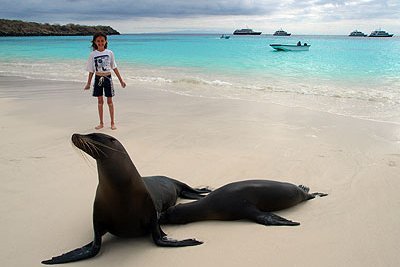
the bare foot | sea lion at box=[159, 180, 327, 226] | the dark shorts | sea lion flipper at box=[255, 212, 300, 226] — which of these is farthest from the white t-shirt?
sea lion flipper at box=[255, 212, 300, 226]

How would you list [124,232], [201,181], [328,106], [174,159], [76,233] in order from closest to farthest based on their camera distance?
[124,232]
[76,233]
[201,181]
[174,159]
[328,106]

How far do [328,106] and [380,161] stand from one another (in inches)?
177

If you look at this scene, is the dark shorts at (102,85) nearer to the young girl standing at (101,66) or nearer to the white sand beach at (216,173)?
the young girl standing at (101,66)

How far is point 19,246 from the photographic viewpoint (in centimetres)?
305

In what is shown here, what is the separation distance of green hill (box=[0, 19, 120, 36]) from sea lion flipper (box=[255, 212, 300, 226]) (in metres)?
110

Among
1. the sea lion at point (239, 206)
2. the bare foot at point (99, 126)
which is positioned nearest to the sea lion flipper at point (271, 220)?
the sea lion at point (239, 206)

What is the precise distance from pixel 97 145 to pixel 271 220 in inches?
62.2

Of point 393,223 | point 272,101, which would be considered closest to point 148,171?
point 393,223

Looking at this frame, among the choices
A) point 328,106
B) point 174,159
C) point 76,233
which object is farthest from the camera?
point 328,106

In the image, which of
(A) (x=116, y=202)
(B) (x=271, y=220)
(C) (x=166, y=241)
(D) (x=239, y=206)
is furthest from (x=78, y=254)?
(B) (x=271, y=220)

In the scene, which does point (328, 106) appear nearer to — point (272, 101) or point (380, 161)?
point (272, 101)

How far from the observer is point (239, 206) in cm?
350

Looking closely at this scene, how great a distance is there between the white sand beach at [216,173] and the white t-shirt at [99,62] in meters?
1.04

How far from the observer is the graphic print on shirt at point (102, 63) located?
701 cm
